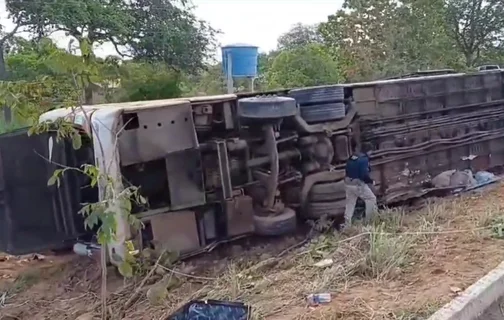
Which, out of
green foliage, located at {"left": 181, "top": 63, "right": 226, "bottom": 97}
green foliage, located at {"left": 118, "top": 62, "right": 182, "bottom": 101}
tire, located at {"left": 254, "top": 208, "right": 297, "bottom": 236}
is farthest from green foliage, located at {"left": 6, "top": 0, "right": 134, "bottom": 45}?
tire, located at {"left": 254, "top": 208, "right": 297, "bottom": 236}

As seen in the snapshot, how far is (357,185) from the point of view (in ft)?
20.4

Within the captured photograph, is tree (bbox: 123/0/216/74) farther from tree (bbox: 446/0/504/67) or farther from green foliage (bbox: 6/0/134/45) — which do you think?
tree (bbox: 446/0/504/67)

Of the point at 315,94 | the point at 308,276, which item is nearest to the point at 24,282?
the point at 308,276

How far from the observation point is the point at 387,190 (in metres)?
7.04

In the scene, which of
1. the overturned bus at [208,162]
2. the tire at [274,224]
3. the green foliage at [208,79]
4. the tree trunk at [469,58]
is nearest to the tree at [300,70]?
the green foliage at [208,79]

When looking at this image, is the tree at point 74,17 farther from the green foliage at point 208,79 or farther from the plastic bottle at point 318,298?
the plastic bottle at point 318,298

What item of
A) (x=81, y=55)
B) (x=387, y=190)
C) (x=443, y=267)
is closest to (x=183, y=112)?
(x=81, y=55)

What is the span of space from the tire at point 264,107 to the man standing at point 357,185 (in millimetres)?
1125

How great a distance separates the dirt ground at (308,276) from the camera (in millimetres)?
3727

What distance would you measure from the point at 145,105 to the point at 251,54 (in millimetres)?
5188

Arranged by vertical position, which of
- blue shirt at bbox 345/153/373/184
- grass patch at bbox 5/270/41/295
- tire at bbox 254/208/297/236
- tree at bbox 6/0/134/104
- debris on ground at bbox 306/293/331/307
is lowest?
grass patch at bbox 5/270/41/295

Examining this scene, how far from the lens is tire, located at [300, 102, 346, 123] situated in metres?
6.14

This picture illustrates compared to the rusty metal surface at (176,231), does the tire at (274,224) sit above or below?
below

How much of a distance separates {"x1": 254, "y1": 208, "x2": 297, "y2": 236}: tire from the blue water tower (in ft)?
13.9
